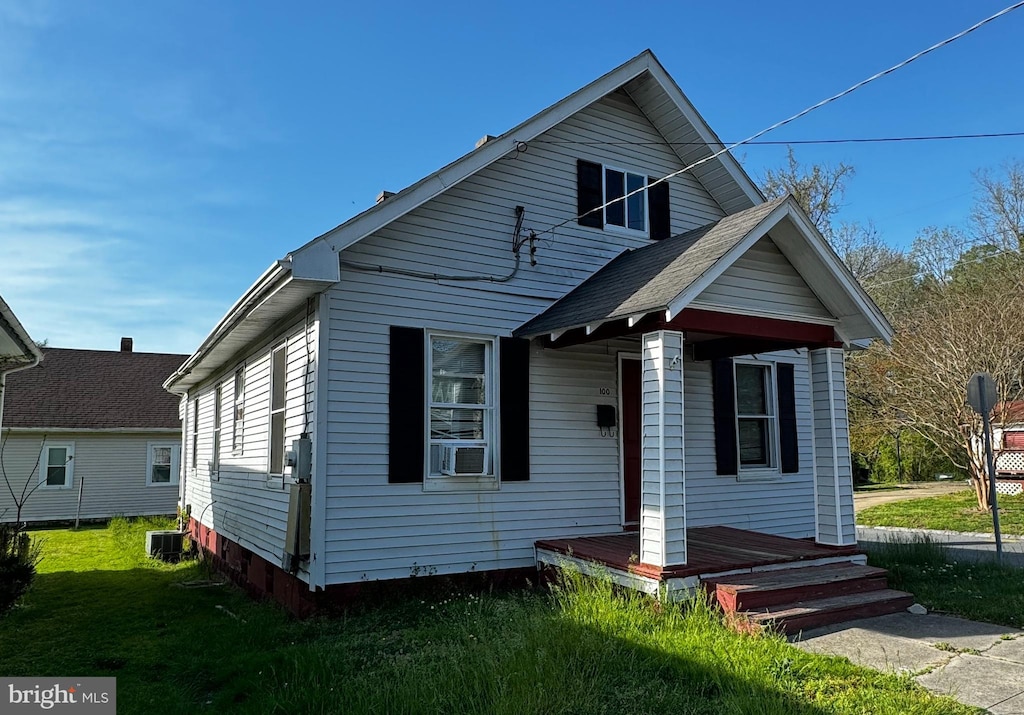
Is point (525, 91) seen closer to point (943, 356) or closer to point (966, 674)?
point (966, 674)

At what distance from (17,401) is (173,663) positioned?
18900mm

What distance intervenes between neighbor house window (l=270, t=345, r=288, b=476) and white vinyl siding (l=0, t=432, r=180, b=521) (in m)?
14.8

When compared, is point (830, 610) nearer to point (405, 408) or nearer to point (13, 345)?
point (405, 408)

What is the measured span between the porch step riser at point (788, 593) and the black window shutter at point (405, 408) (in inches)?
129

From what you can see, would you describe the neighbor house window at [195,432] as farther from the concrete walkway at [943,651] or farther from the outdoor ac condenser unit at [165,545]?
the concrete walkway at [943,651]

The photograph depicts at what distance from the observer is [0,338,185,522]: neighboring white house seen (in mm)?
20281

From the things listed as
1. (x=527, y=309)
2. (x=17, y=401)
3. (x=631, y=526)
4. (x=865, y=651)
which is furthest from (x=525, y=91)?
(x=17, y=401)

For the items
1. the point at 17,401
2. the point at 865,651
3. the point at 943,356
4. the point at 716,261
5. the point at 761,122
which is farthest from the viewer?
the point at 17,401

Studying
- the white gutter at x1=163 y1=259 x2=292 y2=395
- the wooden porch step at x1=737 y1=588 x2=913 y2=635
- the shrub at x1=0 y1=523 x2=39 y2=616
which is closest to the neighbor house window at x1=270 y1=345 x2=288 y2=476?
the white gutter at x1=163 y1=259 x2=292 y2=395

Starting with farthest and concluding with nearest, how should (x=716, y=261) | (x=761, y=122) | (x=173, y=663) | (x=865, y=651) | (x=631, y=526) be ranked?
1. (x=631, y=526)
2. (x=761, y=122)
3. (x=716, y=261)
4. (x=173, y=663)
5. (x=865, y=651)

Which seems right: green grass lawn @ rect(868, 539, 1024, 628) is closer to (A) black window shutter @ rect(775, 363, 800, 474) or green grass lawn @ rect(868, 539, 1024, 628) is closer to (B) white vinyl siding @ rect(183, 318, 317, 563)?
(A) black window shutter @ rect(775, 363, 800, 474)

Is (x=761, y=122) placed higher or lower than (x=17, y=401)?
higher

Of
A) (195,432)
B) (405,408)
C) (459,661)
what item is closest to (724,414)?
(405,408)

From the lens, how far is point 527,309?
28.0 ft
